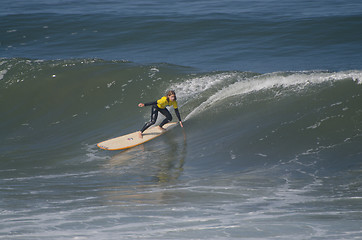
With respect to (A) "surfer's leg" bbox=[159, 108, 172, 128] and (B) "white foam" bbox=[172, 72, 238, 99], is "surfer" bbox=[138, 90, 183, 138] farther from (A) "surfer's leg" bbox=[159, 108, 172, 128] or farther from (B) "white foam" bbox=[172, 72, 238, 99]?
(B) "white foam" bbox=[172, 72, 238, 99]

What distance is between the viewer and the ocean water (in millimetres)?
6250

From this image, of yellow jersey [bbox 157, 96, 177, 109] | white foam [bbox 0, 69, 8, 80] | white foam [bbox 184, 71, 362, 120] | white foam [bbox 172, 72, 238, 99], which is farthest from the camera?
white foam [bbox 0, 69, 8, 80]

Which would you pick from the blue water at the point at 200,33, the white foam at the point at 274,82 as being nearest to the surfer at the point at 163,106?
the white foam at the point at 274,82

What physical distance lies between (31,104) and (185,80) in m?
4.92

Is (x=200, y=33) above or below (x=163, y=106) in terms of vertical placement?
above

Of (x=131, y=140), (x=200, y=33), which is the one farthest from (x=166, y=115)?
(x=200, y=33)

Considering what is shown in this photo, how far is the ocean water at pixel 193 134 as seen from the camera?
20.5ft

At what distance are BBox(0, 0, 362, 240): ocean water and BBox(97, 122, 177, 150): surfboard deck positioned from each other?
185 millimetres

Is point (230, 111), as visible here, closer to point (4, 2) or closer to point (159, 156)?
point (159, 156)

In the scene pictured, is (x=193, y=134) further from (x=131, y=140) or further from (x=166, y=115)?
(x=131, y=140)

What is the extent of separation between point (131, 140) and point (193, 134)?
1.49 m

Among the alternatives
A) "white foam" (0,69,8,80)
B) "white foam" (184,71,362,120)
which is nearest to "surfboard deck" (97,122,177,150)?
"white foam" (184,71,362,120)

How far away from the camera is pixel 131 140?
1113 centimetres

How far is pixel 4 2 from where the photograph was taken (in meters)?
33.4
